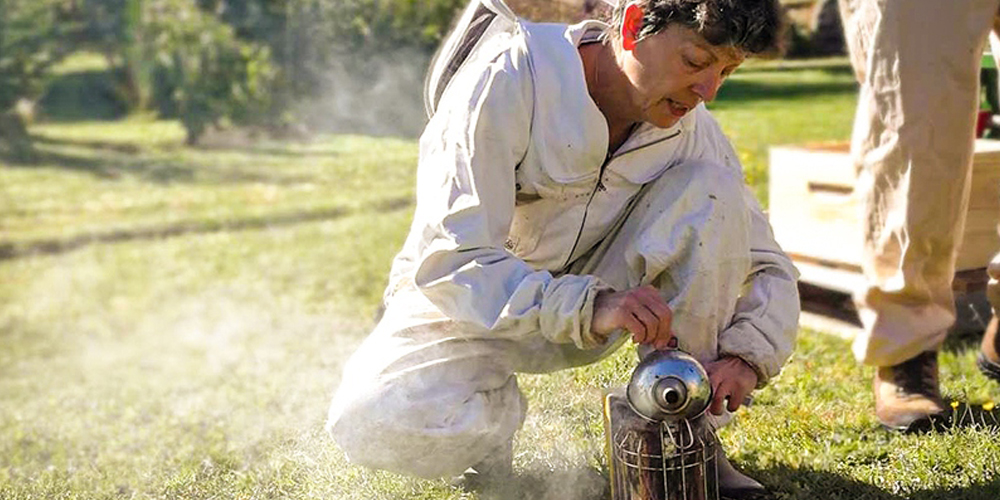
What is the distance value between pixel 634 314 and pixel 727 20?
0.53 metres

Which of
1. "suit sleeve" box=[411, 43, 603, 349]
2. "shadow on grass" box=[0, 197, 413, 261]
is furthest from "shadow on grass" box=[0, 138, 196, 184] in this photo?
"suit sleeve" box=[411, 43, 603, 349]

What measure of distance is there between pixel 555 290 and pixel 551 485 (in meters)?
0.68

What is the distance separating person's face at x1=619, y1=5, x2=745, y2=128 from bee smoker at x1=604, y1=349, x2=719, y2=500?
458mm

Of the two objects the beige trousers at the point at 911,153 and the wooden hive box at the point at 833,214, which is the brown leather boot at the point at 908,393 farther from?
the wooden hive box at the point at 833,214

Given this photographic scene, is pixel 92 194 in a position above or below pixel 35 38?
below

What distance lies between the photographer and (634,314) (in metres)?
2.19

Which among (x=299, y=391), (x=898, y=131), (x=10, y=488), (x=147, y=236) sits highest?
(x=898, y=131)

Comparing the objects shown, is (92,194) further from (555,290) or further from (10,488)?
(555,290)

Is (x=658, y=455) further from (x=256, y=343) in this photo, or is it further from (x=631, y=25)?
(x=256, y=343)

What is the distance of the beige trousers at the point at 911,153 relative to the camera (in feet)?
9.84

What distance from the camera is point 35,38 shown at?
10938mm

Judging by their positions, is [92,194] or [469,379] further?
[92,194]

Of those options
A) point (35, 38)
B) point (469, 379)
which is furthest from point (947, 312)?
point (35, 38)

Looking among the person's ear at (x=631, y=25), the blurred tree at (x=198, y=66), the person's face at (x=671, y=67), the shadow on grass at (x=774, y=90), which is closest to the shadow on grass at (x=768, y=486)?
the person's face at (x=671, y=67)
